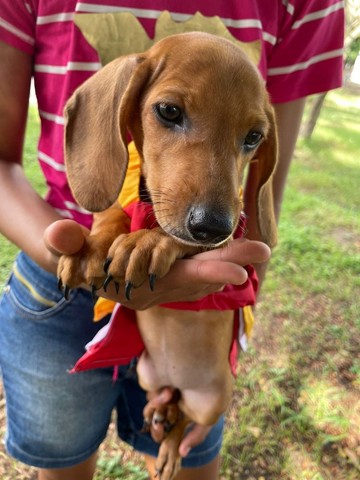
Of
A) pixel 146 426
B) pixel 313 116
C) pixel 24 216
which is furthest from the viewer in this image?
pixel 313 116

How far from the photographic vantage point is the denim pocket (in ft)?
5.16

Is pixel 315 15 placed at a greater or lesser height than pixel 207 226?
greater

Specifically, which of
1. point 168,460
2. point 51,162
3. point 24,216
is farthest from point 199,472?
point 51,162

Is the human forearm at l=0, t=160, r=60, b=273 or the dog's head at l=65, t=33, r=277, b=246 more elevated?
Answer: the dog's head at l=65, t=33, r=277, b=246

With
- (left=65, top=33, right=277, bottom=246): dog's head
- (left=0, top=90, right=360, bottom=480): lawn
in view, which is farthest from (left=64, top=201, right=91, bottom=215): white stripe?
(left=0, top=90, right=360, bottom=480): lawn

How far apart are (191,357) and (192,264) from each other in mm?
557

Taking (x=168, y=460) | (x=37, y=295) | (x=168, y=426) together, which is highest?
(x=37, y=295)

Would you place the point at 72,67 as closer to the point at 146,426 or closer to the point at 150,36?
the point at 150,36

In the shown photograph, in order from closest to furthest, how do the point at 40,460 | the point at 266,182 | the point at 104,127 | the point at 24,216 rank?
the point at 104,127 → the point at 24,216 → the point at 266,182 → the point at 40,460

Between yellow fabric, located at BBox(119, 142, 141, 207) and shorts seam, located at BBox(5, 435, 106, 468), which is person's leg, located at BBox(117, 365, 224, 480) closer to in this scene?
shorts seam, located at BBox(5, 435, 106, 468)

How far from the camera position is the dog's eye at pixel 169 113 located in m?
1.27

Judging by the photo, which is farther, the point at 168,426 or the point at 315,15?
the point at 168,426

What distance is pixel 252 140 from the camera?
138cm

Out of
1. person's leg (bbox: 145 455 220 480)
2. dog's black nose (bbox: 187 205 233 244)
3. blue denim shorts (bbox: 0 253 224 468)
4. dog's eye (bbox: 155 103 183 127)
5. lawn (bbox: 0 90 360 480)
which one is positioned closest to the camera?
dog's black nose (bbox: 187 205 233 244)
